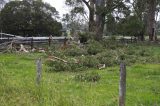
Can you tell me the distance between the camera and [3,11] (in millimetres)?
61031

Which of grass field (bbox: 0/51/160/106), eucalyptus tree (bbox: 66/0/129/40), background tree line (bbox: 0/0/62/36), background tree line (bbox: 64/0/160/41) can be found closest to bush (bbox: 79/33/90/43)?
background tree line (bbox: 64/0/160/41)

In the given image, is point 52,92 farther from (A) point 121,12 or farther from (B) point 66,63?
(A) point 121,12

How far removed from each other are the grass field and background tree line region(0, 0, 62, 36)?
38821 millimetres

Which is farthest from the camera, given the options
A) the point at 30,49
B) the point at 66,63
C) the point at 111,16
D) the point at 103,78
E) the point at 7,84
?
the point at 111,16

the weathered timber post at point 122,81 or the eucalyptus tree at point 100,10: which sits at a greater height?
the eucalyptus tree at point 100,10

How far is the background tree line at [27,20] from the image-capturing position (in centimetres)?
5991

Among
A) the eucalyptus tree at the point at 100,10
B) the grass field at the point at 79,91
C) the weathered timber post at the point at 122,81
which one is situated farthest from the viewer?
the eucalyptus tree at the point at 100,10

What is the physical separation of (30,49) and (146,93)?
22.7 meters

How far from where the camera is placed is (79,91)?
583 inches

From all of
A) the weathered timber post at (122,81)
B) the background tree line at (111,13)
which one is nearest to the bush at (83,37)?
the background tree line at (111,13)

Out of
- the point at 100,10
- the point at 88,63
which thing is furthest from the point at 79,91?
the point at 100,10

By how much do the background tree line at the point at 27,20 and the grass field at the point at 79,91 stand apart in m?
38.8

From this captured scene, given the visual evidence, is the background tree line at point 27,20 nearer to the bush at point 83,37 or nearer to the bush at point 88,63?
the bush at point 83,37

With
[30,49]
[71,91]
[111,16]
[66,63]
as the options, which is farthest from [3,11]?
[71,91]
